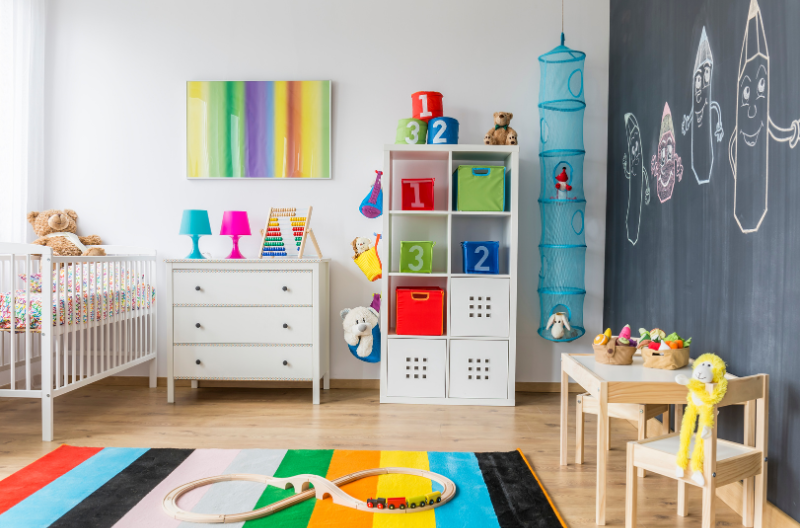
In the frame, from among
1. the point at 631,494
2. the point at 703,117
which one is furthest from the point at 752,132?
the point at 631,494

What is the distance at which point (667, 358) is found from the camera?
1.67 metres

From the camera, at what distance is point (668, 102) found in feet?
7.48

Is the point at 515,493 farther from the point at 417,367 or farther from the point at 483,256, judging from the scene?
the point at 483,256

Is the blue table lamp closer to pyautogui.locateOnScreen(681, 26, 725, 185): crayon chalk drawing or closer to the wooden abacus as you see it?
the wooden abacus

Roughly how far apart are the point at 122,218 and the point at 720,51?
317 centimetres

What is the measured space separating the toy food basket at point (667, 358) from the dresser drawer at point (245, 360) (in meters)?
1.70

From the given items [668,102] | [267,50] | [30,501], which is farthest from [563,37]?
[30,501]

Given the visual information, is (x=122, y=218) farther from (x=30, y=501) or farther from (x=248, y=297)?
(x=30, y=501)

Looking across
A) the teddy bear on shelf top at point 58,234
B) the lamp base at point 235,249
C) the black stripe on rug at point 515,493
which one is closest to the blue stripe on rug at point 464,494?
the black stripe on rug at point 515,493

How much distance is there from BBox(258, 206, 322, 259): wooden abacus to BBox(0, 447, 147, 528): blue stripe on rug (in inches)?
48.7

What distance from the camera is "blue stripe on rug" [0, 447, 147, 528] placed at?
1521 millimetres

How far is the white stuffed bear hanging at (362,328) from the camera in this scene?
2.93 meters

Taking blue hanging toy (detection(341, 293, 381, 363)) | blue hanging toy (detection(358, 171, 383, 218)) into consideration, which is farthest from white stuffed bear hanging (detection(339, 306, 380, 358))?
blue hanging toy (detection(358, 171, 383, 218))

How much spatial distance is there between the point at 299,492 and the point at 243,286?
4.50 feet
